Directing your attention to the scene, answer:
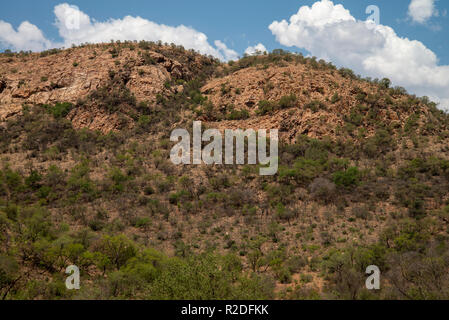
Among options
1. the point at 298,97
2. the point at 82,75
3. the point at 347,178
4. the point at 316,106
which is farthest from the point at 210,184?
the point at 82,75

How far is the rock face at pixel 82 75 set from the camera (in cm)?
3180

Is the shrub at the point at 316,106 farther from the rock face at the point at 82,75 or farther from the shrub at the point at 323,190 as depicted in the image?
the rock face at the point at 82,75

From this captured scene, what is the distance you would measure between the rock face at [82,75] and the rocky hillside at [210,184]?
0.60ft

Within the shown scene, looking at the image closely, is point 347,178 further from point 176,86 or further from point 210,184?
point 176,86

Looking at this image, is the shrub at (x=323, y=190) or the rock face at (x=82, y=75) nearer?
the shrub at (x=323, y=190)

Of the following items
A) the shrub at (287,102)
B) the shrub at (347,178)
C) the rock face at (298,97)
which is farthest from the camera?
the shrub at (287,102)

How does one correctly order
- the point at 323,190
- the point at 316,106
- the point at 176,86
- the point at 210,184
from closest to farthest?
the point at 323,190 < the point at 210,184 < the point at 316,106 < the point at 176,86

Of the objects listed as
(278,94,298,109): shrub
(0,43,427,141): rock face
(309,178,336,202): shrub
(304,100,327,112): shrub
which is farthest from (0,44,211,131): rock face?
(309,178,336,202): shrub

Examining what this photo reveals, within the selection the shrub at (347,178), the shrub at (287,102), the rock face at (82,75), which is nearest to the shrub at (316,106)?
the shrub at (287,102)

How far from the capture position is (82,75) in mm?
33719

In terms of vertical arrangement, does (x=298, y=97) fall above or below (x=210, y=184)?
above

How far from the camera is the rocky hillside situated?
40.4ft

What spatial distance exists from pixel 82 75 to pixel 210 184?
21.6 metres
